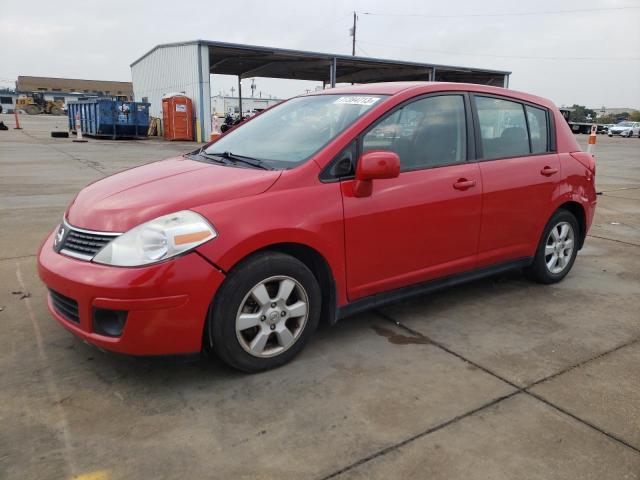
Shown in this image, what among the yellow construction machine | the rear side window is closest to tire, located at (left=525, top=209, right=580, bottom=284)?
the rear side window

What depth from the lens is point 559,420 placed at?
2576 millimetres

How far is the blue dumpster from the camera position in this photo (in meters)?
23.7

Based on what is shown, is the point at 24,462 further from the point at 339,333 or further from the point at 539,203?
the point at 539,203

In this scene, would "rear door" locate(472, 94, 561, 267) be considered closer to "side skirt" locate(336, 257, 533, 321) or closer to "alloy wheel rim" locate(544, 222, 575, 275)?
"side skirt" locate(336, 257, 533, 321)

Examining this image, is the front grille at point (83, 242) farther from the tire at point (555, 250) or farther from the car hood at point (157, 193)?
the tire at point (555, 250)

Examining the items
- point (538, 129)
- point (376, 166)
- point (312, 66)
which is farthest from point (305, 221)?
point (312, 66)

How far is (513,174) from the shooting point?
3984 millimetres

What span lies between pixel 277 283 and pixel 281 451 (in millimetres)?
921

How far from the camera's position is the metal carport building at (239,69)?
23.8 meters

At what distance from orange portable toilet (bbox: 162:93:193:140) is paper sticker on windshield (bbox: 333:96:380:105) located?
22212 millimetres

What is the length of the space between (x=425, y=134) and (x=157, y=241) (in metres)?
1.93

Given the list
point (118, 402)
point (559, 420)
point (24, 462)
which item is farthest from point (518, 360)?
point (24, 462)

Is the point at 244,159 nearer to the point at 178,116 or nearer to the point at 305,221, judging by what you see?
the point at 305,221

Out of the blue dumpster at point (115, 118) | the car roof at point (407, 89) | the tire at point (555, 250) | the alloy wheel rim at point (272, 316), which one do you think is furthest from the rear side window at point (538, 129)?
the blue dumpster at point (115, 118)
